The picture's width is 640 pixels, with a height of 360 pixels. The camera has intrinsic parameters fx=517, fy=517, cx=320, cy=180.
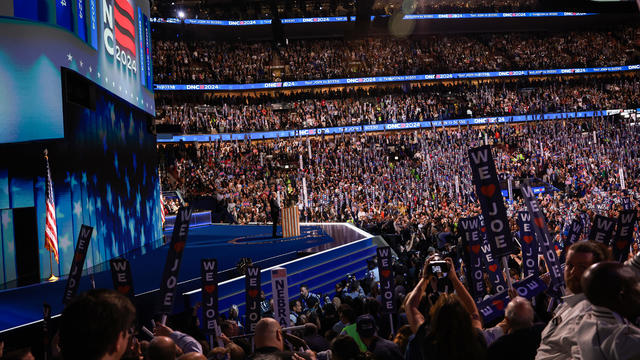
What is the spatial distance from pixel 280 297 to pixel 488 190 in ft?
9.39

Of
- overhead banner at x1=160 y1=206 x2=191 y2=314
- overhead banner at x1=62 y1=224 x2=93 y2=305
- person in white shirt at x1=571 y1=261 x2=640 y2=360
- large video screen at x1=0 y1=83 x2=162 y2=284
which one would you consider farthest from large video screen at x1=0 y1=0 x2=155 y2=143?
person in white shirt at x1=571 y1=261 x2=640 y2=360

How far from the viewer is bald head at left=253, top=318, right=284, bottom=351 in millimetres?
3263

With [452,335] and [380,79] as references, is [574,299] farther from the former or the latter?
[380,79]

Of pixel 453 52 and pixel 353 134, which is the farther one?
pixel 453 52

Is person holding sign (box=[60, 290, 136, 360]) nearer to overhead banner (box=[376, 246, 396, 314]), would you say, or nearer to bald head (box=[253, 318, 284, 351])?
bald head (box=[253, 318, 284, 351])

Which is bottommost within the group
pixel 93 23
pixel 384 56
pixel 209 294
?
pixel 209 294

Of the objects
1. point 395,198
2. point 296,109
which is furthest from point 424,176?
point 296,109

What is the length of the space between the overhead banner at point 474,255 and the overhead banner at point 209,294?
11.0ft

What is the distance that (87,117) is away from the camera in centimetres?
1222

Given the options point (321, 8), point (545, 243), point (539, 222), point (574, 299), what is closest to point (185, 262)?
point (539, 222)

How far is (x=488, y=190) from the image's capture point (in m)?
4.94

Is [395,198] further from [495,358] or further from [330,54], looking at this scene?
[495,358]

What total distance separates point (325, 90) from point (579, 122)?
19.2 metres

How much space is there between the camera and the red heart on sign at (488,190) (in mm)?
4900
